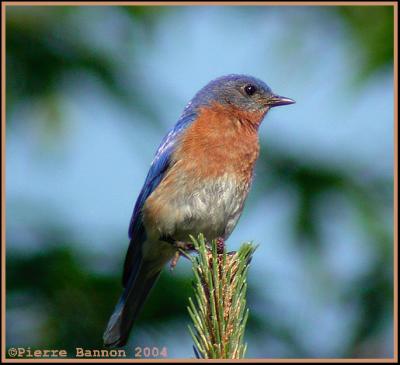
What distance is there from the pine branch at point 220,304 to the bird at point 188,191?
5.36 ft

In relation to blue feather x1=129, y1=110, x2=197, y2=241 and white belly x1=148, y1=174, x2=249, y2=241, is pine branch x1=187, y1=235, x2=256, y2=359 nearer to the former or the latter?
white belly x1=148, y1=174, x2=249, y2=241

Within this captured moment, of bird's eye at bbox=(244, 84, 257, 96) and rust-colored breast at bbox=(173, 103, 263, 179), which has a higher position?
bird's eye at bbox=(244, 84, 257, 96)

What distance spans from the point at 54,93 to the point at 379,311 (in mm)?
3395

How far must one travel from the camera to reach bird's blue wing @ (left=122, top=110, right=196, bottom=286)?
6.22m

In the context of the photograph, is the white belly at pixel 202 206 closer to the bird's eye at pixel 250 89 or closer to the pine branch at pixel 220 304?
the bird's eye at pixel 250 89

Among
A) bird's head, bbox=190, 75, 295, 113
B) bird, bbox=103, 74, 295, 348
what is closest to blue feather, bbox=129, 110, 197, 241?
bird, bbox=103, 74, 295, 348

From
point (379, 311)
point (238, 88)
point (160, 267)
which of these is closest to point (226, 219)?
point (160, 267)

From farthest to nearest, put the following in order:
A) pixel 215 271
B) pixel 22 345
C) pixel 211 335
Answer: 1. pixel 22 345
2. pixel 215 271
3. pixel 211 335

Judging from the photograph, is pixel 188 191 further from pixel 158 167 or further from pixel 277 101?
pixel 277 101

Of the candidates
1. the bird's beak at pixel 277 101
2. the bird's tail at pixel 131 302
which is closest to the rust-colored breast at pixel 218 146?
the bird's beak at pixel 277 101

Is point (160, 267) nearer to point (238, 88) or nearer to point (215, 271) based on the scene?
point (238, 88)

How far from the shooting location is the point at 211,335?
3859 millimetres

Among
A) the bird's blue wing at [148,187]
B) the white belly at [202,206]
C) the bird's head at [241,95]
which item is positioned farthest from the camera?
the bird's head at [241,95]

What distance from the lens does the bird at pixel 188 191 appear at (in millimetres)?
5988
